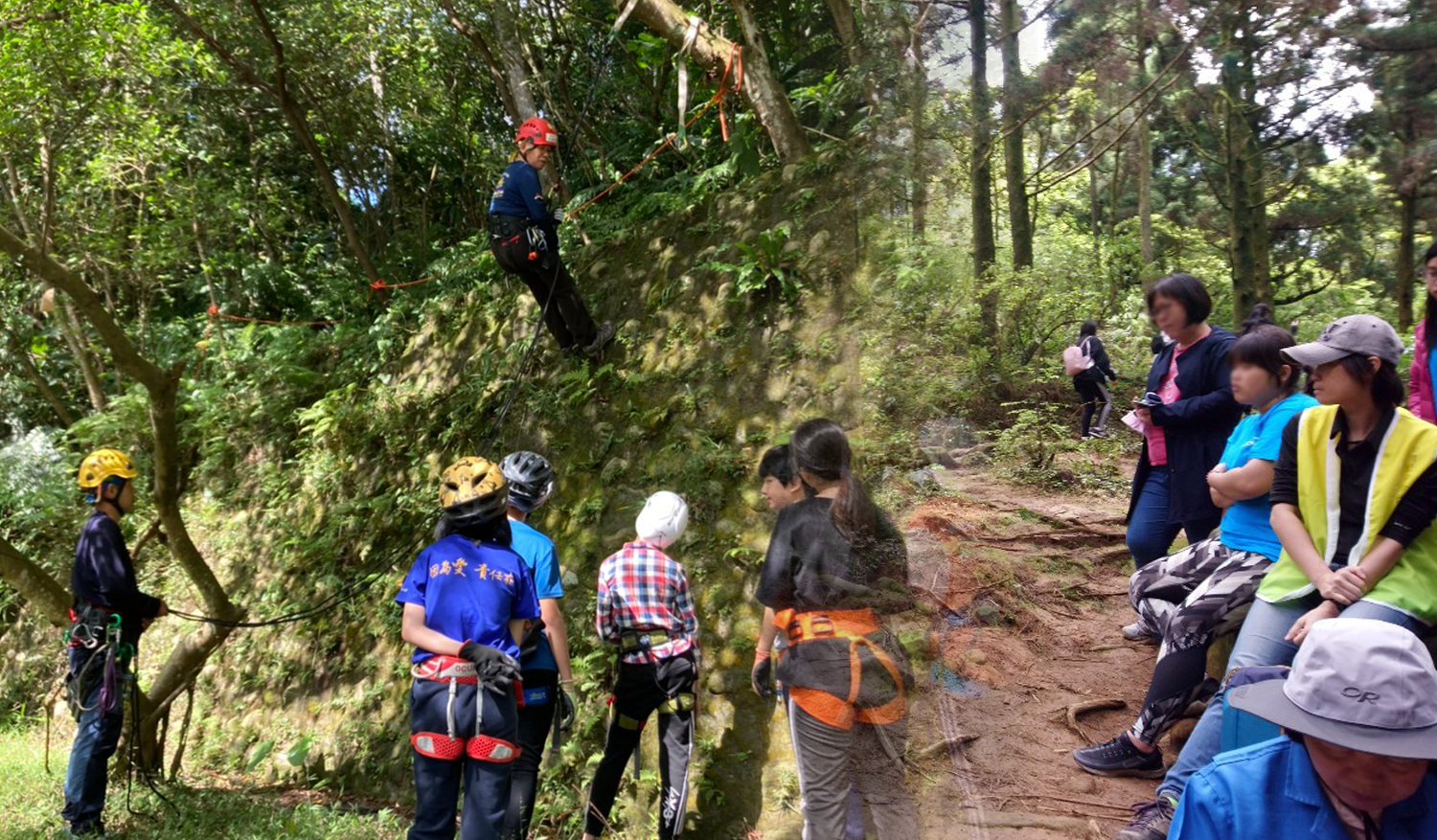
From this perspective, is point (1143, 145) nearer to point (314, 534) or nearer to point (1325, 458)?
point (1325, 458)

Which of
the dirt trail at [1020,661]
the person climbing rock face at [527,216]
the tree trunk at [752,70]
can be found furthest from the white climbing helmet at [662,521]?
the tree trunk at [752,70]

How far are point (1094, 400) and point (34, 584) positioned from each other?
242 inches

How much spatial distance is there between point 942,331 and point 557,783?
3749mm

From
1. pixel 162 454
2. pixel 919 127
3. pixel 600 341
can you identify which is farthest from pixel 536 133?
pixel 919 127

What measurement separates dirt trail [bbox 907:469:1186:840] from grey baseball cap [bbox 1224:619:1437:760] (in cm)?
154

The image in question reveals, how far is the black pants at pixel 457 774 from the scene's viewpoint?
349 centimetres

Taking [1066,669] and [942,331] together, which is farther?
[1066,669]

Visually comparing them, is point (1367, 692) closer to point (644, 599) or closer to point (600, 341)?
point (644, 599)

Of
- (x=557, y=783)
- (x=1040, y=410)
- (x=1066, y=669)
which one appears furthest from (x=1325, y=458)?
(x=557, y=783)

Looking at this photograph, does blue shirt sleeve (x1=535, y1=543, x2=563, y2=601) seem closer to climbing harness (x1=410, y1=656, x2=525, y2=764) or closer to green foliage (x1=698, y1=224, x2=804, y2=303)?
climbing harness (x1=410, y1=656, x2=525, y2=764)

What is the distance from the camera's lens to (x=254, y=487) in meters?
10.3

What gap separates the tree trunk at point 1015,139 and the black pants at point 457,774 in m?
2.71

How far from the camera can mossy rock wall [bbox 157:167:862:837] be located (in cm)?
527

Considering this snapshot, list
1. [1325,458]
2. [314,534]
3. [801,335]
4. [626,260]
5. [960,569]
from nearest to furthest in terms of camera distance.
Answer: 1. [1325,458]
2. [960,569]
3. [801,335]
4. [626,260]
5. [314,534]
